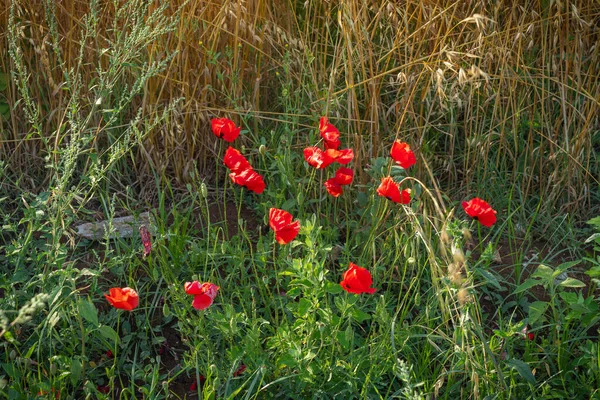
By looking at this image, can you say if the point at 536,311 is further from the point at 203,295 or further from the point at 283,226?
the point at 203,295

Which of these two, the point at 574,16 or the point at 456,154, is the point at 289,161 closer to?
the point at 456,154

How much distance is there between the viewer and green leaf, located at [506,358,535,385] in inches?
67.4

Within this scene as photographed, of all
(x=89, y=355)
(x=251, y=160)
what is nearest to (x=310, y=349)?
(x=89, y=355)

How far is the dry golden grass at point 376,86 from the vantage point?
2.40 meters

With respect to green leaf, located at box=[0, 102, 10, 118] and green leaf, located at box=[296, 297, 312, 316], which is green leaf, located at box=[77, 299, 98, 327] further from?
green leaf, located at box=[0, 102, 10, 118]

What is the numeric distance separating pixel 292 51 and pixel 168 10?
41 centimetres

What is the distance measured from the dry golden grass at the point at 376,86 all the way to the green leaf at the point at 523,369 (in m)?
0.79

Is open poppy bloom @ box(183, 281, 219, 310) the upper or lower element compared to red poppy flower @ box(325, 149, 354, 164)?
lower

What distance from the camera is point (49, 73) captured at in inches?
96.7

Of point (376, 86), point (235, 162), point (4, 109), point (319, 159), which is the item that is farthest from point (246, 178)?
point (4, 109)

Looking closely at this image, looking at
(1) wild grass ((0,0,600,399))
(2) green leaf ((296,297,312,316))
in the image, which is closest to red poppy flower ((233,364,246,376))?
(1) wild grass ((0,0,600,399))

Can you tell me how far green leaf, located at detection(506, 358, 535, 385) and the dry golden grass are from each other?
2.58 ft

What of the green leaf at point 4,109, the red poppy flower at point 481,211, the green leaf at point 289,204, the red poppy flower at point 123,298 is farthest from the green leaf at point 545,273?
the green leaf at point 4,109

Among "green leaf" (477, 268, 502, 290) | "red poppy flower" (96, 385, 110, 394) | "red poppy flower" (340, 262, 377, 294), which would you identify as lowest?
"red poppy flower" (96, 385, 110, 394)
